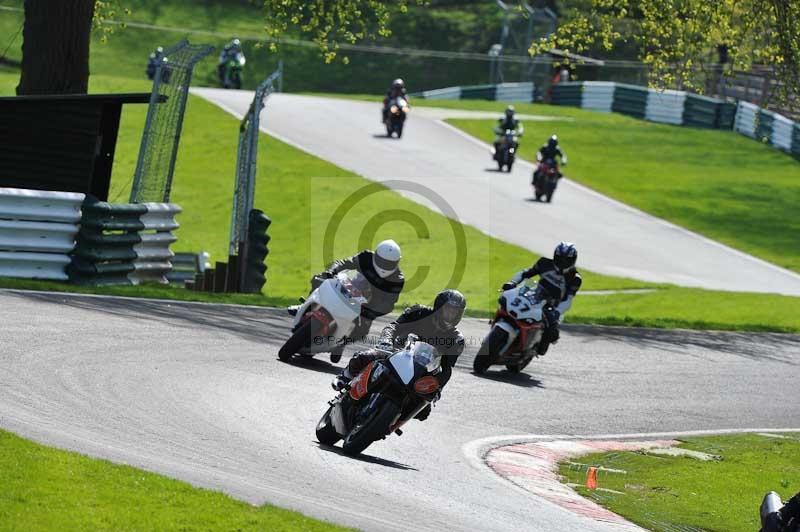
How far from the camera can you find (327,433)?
10508 mm

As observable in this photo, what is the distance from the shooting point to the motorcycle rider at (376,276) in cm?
1305

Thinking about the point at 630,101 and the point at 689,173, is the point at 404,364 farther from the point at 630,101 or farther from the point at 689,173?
the point at 630,101

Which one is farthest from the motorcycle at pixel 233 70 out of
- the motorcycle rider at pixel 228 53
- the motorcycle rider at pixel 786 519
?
the motorcycle rider at pixel 786 519

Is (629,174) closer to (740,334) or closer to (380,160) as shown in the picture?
(380,160)

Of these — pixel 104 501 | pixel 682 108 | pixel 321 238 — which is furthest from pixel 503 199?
pixel 104 501

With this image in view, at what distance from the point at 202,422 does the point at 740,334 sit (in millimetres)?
13552

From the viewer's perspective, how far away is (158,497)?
7.59 m

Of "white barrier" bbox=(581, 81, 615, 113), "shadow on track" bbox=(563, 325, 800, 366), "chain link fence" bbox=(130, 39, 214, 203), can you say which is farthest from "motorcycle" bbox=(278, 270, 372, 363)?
"white barrier" bbox=(581, 81, 615, 113)

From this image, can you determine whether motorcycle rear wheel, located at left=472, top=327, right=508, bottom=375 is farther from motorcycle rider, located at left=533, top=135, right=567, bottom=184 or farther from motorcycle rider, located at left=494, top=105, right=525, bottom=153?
motorcycle rider, located at left=494, top=105, right=525, bottom=153

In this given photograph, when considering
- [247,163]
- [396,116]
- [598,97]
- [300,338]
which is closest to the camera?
[300,338]

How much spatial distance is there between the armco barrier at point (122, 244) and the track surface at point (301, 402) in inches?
53.4

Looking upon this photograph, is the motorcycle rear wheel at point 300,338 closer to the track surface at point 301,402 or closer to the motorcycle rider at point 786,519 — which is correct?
the track surface at point 301,402

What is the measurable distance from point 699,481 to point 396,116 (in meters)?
29.6

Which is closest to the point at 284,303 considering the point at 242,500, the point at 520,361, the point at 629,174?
the point at 520,361
